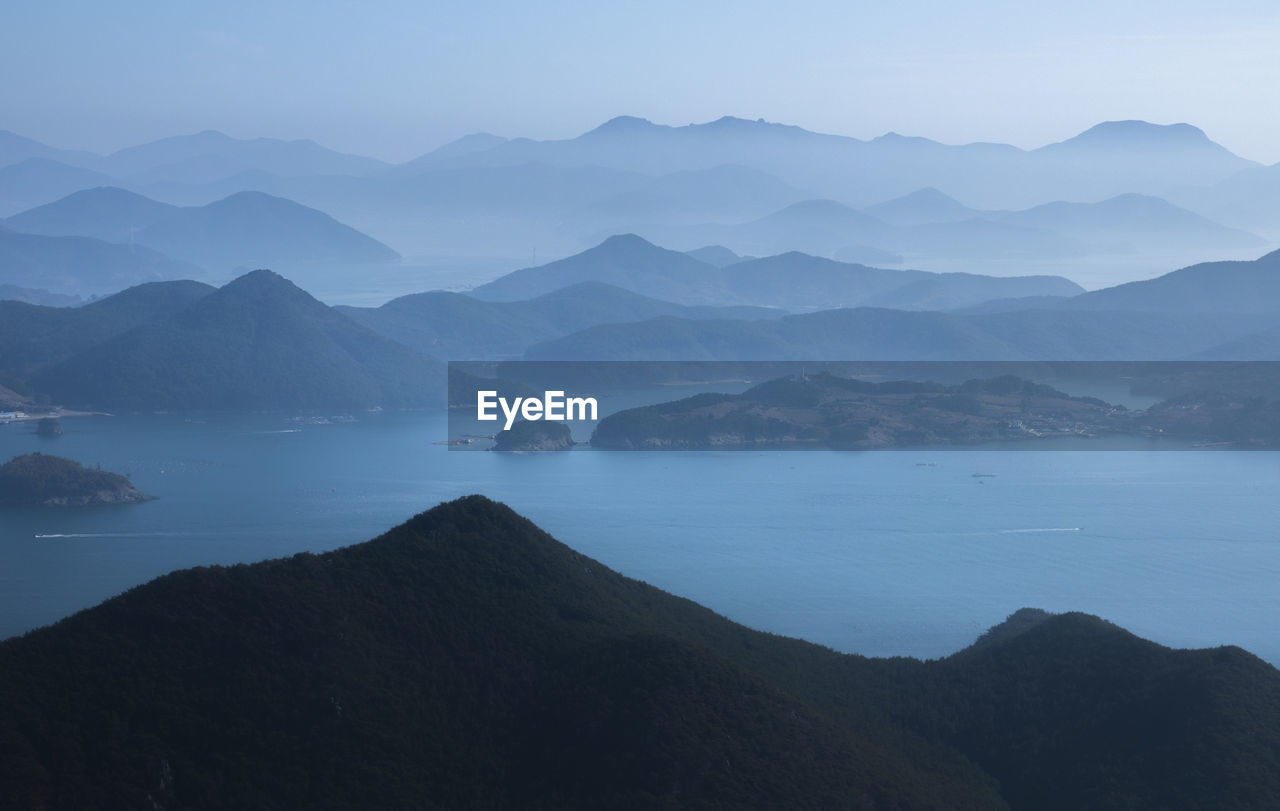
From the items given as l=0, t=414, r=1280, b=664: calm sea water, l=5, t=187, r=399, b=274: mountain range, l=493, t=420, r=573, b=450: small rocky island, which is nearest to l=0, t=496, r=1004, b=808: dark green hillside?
l=0, t=414, r=1280, b=664: calm sea water

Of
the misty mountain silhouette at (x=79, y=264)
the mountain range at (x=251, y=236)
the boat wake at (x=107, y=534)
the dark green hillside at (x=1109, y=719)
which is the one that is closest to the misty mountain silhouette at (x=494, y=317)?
the boat wake at (x=107, y=534)

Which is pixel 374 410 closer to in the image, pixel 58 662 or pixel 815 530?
pixel 815 530

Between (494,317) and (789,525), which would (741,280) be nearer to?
(494,317)

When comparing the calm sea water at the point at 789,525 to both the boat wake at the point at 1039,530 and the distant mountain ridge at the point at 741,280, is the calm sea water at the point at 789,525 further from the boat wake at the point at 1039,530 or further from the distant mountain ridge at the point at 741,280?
the distant mountain ridge at the point at 741,280

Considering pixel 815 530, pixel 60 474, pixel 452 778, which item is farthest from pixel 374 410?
pixel 452 778

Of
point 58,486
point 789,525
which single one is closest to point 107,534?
point 58,486

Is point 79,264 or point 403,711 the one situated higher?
point 79,264

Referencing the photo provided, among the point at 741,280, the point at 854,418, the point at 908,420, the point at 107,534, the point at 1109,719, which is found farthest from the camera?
the point at 741,280
